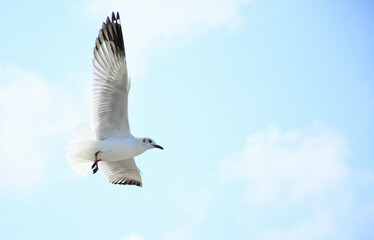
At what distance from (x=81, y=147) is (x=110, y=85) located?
966 millimetres

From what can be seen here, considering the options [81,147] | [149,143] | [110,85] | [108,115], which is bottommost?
[81,147]

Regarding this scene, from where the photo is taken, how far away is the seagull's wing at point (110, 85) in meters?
8.59

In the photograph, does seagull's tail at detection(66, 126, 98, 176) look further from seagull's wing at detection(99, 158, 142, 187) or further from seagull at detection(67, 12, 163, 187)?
seagull's wing at detection(99, 158, 142, 187)

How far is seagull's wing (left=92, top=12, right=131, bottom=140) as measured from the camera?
8.59 m

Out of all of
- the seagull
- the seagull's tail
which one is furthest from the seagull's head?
the seagull's tail

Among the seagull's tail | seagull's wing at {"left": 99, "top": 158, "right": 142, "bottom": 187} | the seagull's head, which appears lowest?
the seagull's tail

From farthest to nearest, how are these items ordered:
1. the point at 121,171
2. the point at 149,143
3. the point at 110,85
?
the point at 121,171
the point at 149,143
the point at 110,85

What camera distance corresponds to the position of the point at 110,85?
8.59 m

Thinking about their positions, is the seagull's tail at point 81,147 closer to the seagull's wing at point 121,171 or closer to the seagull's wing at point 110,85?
the seagull's wing at point 110,85

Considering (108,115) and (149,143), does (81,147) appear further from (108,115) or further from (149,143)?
(149,143)

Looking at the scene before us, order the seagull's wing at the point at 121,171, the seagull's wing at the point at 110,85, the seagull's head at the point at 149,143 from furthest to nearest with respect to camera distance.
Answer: the seagull's wing at the point at 121,171 < the seagull's head at the point at 149,143 < the seagull's wing at the point at 110,85

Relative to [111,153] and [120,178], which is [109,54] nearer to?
[111,153]

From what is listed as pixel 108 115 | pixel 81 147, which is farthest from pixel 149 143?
pixel 81 147

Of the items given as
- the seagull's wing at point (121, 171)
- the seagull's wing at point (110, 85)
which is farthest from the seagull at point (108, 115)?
the seagull's wing at point (121, 171)
